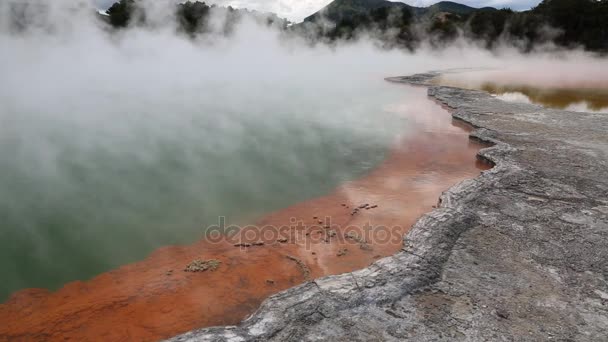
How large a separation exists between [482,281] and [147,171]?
193 inches

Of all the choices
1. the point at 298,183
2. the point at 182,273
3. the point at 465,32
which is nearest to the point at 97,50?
the point at 298,183

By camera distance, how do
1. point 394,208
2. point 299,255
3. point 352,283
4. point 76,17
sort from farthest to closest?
point 76,17 → point 394,208 → point 299,255 → point 352,283

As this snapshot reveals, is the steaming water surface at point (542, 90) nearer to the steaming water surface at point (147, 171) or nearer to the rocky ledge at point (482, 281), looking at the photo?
the steaming water surface at point (147, 171)

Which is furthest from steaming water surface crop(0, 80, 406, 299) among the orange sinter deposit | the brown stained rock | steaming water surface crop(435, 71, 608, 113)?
steaming water surface crop(435, 71, 608, 113)

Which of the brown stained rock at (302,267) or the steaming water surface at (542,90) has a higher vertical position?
the steaming water surface at (542,90)

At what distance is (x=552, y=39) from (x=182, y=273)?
98.9ft

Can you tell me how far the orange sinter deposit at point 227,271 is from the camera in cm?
323

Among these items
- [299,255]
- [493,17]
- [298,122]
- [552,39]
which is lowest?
[299,255]

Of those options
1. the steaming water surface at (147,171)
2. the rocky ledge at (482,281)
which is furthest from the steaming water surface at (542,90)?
the rocky ledge at (482,281)

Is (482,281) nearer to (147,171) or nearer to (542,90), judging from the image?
(147,171)

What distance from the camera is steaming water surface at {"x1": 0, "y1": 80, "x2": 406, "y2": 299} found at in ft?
14.3

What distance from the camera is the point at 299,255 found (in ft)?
13.3

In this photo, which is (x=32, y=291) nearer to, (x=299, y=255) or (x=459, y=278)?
(x=299, y=255)

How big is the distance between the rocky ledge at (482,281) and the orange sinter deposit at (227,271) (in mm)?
496
